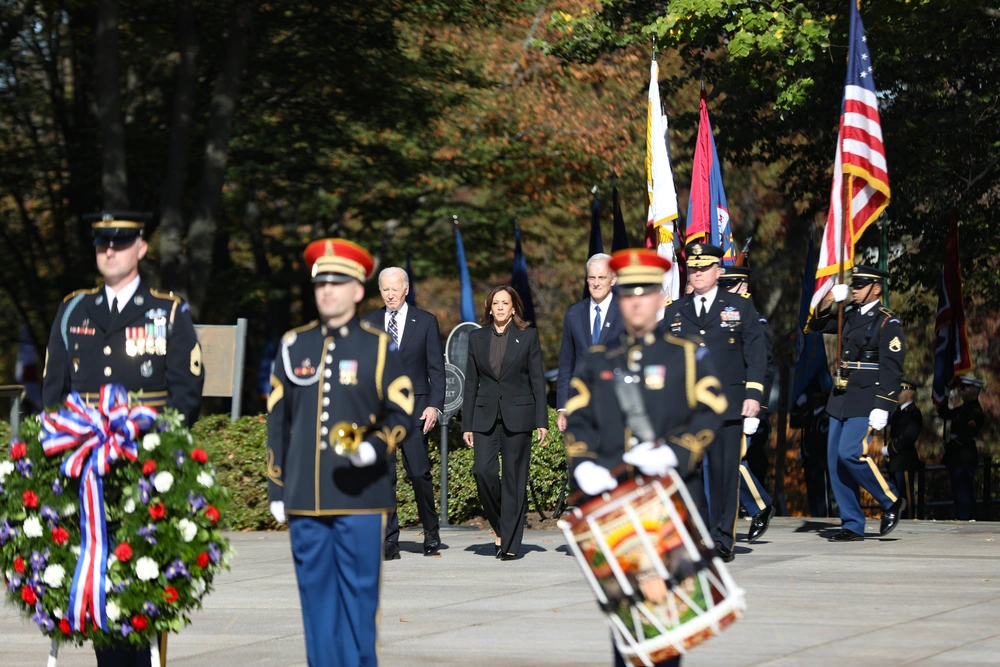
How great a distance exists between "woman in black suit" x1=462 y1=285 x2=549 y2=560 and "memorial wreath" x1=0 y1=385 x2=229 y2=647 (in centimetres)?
497

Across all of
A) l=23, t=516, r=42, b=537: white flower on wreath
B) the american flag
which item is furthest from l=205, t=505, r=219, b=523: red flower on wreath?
the american flag

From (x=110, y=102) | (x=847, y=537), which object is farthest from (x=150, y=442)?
(x=110, y=102)

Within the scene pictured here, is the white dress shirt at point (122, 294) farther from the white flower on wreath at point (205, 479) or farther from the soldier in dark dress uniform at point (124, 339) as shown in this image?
the white flower on wreath at point (205, 479)

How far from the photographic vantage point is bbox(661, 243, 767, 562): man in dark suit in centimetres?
1041

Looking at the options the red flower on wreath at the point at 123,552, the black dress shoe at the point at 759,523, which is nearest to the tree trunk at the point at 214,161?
the black dress shoe at the point at 759,523

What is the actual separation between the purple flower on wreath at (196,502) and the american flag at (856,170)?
25.9ft

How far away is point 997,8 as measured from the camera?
17.9m

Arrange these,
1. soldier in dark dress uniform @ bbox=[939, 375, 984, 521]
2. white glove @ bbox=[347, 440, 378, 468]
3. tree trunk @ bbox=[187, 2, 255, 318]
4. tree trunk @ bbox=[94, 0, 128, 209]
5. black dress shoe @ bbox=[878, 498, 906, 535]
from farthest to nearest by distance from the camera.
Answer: tree trunk @ bbox=[187, 2, 255, 318], tree trunk @ bbox=[94, 0, 128, 209], soldier in dark dress uniform @ bbox=[939, 375, 984, 521], black dress shoe @ bbox=[878, 498, 906, 535], white glove @ bbox=[347, 440, 378, 468]

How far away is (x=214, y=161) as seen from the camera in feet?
65.2

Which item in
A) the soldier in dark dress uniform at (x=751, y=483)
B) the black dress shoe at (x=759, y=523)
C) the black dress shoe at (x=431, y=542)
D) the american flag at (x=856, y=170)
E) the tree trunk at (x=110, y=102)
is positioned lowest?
the black dress shoe at (x=431, y=542)

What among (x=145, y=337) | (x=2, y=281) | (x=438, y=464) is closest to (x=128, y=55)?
(x=2, y=281)

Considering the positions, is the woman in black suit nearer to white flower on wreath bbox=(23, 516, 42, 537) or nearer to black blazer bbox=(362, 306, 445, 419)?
black blazer bbox=(362, 306, 445, 419)

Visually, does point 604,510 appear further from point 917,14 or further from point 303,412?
point 917,14

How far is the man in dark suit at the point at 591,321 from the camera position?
1078 cm
